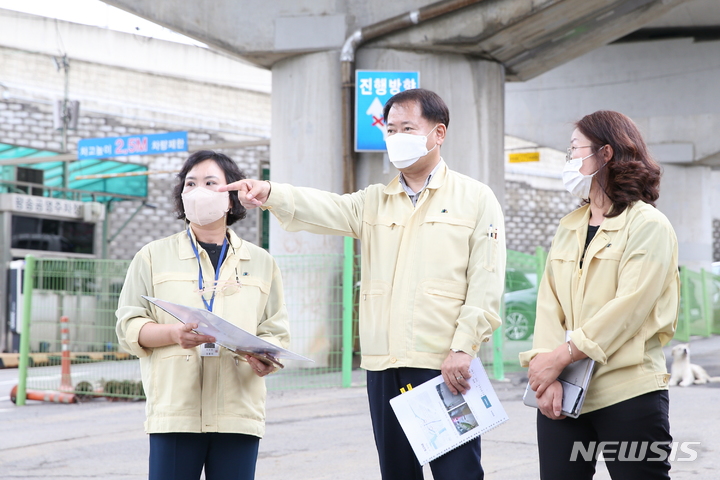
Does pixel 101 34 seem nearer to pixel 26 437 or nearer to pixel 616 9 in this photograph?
pixel 616 9

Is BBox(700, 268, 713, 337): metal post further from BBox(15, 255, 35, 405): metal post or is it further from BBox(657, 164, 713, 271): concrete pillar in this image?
BBox(15, 255, 35, 405): metal post

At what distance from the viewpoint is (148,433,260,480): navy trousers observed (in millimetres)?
2730

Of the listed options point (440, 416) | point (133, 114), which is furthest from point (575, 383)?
point (133, 114)

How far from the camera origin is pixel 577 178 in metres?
2.79

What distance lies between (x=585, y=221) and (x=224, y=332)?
4.19ft

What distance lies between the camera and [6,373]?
12344mm

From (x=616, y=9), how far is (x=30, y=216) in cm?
1028

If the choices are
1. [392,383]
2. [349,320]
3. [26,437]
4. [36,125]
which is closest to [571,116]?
[349,320]

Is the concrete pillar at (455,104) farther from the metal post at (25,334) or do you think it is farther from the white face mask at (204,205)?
the white face mask at (204,205)

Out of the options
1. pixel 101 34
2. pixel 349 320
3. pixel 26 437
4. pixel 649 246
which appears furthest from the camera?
pixel 101 34

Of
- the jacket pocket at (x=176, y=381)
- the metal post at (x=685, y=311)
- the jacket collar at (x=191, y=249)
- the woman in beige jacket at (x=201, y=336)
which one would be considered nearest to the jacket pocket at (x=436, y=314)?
the woman in beige jacket at (x=201, y=336)

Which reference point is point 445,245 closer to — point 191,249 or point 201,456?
point 191,249

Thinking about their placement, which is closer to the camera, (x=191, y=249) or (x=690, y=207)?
(x=191, y=249)

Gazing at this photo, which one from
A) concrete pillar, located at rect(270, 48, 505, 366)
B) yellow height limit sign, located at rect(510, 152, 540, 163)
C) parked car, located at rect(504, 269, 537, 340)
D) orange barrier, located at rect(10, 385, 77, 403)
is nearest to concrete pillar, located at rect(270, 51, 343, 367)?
concrete pillar, located at rect(270, 48, 505, 366)
